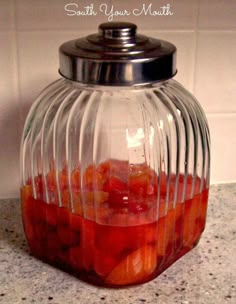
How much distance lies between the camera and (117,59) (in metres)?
0.57

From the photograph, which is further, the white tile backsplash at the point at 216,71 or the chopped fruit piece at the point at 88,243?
the white tile backsplash at the point at 216,71

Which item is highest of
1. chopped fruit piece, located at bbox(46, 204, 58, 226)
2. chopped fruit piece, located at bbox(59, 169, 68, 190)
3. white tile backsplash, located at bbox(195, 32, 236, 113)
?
white tile backsplash, located at bbox(195, 32, 236, 113)

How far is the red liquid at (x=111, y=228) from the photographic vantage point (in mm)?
601

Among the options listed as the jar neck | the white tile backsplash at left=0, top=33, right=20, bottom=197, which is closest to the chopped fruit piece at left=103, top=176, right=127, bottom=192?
the jar neck

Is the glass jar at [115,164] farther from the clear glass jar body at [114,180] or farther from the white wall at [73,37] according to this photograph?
the white wall at [73,37]

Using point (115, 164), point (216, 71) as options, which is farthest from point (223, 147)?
point (115, 164)

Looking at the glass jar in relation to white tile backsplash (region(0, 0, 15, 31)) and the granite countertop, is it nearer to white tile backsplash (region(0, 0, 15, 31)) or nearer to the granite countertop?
the granite countertop

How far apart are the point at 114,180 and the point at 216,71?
0.87 feet

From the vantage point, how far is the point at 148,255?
0.62m

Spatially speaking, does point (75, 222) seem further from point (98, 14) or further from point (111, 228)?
point (98, 14)

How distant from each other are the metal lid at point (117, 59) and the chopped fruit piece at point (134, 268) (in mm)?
187

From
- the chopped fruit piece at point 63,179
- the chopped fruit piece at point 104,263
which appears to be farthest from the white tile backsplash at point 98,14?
the chopped fruit piece at point 104,263

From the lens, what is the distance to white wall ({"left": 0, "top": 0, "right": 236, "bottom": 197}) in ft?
2.43

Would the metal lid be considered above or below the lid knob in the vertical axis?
below
